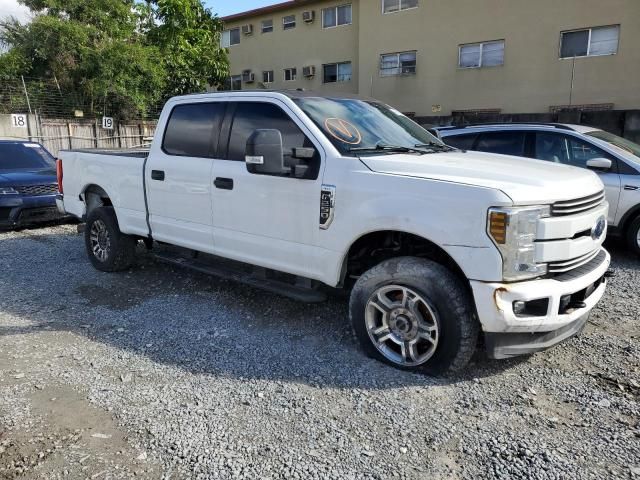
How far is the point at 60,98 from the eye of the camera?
20.0 meters

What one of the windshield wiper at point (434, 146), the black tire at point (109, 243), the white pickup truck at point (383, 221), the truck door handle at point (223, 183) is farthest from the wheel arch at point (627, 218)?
the black tire at point (109, 243)

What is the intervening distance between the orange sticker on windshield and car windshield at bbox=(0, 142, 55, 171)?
26.0 ft

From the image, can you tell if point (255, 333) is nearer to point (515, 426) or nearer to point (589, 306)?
point (515, 426)

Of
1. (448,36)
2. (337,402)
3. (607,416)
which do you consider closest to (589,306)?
(607,416)

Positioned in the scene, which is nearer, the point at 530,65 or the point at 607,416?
the point at 607,416

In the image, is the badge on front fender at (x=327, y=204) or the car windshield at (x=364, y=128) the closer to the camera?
the badge on front fender at (x=327, y=204)

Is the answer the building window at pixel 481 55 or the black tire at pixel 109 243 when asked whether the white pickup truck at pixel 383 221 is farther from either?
the building window at pixel 481 55

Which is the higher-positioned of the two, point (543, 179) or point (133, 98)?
point (133, 98)

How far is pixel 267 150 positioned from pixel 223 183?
35.1 inches

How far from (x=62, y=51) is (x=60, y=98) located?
1.89m

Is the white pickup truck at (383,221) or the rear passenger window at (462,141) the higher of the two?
the rear passenger window at (462,141)

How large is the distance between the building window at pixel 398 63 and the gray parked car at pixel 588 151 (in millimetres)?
15599

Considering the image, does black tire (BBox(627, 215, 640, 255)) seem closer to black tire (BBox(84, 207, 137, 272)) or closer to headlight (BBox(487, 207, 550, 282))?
headlight (BBox(487, 207, 550, 282))

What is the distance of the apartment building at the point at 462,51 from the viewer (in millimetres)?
17656
